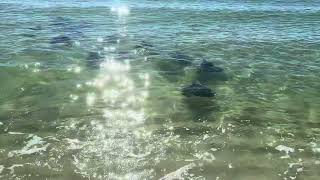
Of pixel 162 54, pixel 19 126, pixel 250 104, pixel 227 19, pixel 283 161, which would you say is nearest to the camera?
pixel 283 161

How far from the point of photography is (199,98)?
1636 centimetres

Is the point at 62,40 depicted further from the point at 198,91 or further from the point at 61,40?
the point at 198,91

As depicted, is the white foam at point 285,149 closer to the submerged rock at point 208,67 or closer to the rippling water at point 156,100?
the rippling water at point 156,100

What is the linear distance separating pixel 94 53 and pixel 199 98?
25.7ft

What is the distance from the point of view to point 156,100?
16312mm

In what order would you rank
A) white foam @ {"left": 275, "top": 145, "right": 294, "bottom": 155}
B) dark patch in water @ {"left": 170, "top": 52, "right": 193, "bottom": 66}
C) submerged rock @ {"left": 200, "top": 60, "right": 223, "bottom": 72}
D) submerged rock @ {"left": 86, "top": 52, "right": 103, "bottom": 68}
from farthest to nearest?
1. dark patch in water @ {"left": 170, "top": 52, "right": 193, "bottom": 66}
2. submerged rock @ {"left": 86, "top": 52, "right": 103, "bottom": 68}
3. submerged rock @ {"left": 200, "top": 60, "right": 223, "bottom": 72}
4. white foam @ {"left": 275, "top": 145, "right": 294, "bottom": 155}

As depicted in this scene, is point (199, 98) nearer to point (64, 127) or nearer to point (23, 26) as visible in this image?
point (64, 127)

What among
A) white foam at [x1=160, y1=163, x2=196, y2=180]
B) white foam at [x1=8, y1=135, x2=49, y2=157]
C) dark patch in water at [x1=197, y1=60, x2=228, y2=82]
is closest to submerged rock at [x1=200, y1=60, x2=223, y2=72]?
dark patch in water at [x1=197, y1=60, x2=228, y2=82]

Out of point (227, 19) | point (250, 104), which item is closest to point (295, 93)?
point (250, 104)

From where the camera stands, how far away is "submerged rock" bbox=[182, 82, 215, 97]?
1666 centimetres

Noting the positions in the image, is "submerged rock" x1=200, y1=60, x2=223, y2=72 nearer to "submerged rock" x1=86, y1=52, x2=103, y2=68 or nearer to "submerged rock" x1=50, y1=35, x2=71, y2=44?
"submerged rock" x1=86, y1=52, x2=103, y2=68

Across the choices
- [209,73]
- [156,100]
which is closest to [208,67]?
[209,73]

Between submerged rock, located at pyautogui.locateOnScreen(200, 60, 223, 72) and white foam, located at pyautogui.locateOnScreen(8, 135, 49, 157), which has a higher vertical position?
submerged rock, located at pyautogui.locateOnScreen(200, 60, 223, 72)

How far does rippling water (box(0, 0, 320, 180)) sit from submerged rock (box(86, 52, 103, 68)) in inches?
1.8
